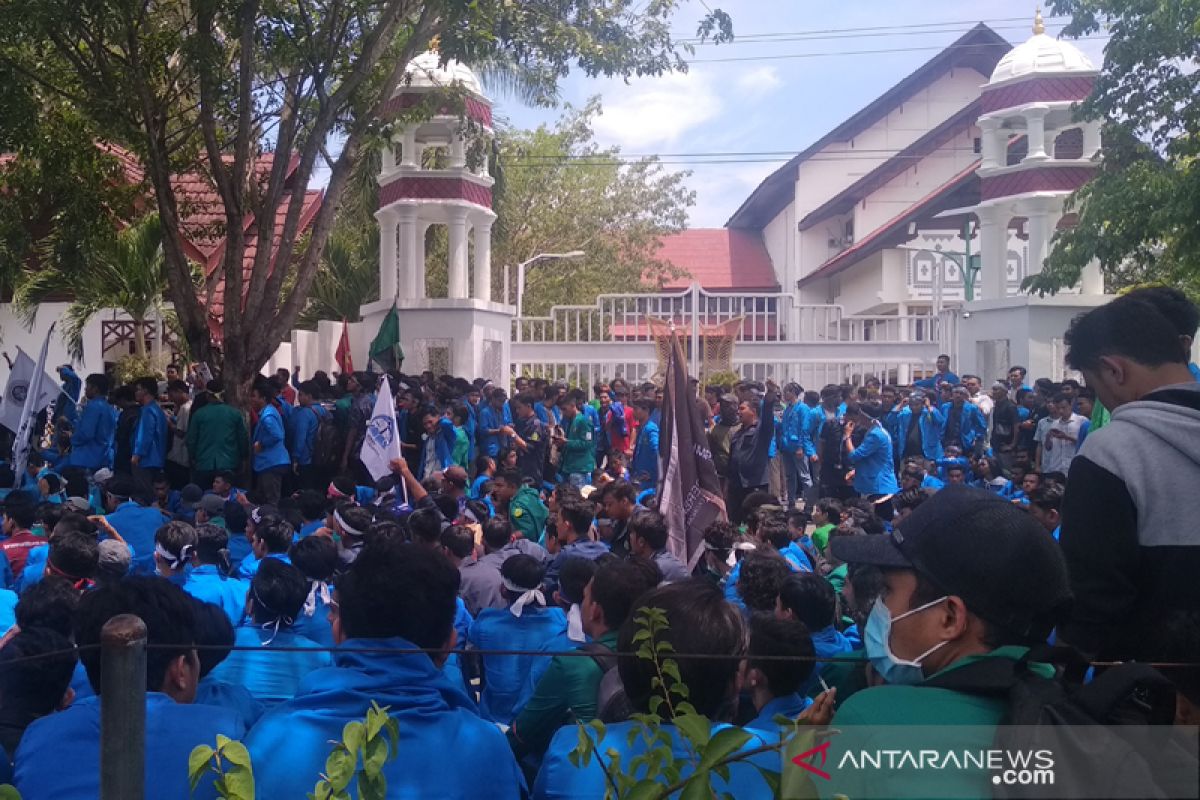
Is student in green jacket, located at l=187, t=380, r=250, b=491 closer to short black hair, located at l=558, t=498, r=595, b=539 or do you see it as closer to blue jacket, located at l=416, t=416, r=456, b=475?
blue jacket, located at l=416, t=416, r=456, b=475

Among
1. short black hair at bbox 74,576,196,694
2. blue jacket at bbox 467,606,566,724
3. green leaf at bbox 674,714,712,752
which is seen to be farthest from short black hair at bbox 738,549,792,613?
green leaf at bbox 674,714,712,752

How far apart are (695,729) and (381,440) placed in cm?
706

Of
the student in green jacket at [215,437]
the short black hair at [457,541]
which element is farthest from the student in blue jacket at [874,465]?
the short black hair at [457,541]

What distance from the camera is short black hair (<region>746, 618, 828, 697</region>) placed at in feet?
11.5

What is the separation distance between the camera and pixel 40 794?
9.78 feet

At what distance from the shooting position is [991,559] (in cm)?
209

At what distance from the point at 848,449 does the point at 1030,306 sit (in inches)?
266

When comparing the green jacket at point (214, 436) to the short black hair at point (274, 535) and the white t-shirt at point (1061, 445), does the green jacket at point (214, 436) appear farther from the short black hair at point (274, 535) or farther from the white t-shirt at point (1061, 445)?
the white t-shirt at point (1061, 445)

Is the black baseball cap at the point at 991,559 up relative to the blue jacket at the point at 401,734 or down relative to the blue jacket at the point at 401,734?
up

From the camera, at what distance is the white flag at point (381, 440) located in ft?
29.7

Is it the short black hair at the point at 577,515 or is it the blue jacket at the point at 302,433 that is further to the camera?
the blue jacket at the point at 302,433

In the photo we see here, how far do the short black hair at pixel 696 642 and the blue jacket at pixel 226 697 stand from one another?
1.37m

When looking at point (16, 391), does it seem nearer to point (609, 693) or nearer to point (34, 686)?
point (34, 686)

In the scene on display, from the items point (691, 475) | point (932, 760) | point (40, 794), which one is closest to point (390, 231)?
point (691, 475)
